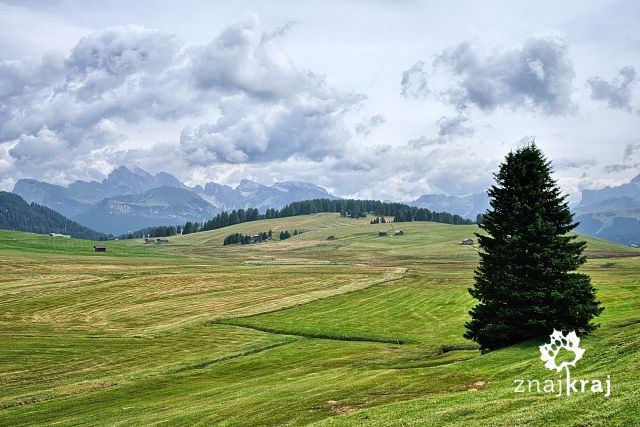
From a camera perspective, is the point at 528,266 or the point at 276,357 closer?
the point at 528,266

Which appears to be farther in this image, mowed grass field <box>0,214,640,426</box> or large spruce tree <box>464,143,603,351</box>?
large spruce tree <box>464,143,603,351</box>

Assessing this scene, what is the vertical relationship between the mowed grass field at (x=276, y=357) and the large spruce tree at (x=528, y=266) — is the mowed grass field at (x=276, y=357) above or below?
below

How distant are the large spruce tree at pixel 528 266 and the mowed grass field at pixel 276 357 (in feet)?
8.56

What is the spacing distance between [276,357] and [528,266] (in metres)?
27.2

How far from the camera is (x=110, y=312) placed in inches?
3469

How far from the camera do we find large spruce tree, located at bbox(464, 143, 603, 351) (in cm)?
4259

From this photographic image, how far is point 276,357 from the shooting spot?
56.1m

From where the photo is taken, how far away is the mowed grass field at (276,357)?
84.6ft

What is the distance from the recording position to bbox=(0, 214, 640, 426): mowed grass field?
25781mm

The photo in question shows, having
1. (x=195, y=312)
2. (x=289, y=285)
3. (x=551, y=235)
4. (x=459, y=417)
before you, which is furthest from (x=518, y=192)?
(x=289, y=285)

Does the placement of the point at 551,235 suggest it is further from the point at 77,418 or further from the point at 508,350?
the point at 77,418

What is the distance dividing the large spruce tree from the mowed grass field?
261 centimetres

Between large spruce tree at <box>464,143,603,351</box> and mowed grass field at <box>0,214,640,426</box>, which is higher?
large spruce tree at <box>464,143,603,351</box>

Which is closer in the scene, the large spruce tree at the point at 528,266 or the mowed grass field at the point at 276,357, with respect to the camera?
the mowed grass field at the point at 276,357
